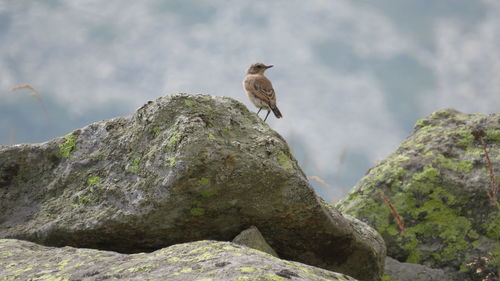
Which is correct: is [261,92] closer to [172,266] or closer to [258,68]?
[258,68]

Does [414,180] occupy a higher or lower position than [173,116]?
higher

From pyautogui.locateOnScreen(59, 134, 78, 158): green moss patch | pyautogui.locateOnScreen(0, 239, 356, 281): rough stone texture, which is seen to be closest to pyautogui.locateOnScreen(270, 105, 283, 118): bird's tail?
pyautogui.locateOnScreen(59, 134, 78, 158): green moss patch

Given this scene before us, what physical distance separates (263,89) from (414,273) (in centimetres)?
650

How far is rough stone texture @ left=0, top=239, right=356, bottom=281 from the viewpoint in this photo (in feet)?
12.4

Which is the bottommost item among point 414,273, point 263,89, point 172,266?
point 172,266

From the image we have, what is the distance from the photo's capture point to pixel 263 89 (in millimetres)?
13883

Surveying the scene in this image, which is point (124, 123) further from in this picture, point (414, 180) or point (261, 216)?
point (414, 180)

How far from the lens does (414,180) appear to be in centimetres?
991

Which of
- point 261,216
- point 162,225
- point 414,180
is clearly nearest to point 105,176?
point 162,225

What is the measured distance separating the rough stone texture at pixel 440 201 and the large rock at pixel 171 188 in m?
2.51

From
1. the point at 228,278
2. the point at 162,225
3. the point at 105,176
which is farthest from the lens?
the point at 105,176

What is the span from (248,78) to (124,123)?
7.84m

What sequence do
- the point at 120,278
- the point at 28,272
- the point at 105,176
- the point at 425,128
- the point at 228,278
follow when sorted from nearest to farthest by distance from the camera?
the point at 228,278, the point at 120,278, the point at 28,272, the point at 105,176, the point at 425,128

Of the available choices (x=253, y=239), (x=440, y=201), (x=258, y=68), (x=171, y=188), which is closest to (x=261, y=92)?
(x=258, y=68)
